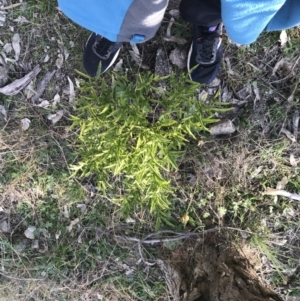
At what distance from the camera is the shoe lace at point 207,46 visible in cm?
192

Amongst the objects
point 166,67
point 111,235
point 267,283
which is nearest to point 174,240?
point 111,235

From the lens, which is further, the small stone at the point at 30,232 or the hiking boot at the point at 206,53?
the small stone at the point at 30,232

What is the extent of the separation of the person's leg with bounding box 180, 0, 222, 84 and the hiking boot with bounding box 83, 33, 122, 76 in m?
0.37

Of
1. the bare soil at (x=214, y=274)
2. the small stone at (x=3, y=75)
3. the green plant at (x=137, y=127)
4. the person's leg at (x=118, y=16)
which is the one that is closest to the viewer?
the person's leg at (x=118, y=16)

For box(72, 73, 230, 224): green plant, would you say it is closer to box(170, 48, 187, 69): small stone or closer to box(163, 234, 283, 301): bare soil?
box(170, 48, 187, 69): small stone

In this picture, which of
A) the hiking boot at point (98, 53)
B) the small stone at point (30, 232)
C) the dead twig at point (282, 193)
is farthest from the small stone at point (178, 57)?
the small stone at point (30, 232)

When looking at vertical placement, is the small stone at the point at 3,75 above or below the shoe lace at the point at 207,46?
A: below

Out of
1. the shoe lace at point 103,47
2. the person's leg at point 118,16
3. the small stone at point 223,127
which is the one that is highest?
the person's leg at point 118,16

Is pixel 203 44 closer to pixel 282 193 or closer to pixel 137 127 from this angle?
pixel 137 127

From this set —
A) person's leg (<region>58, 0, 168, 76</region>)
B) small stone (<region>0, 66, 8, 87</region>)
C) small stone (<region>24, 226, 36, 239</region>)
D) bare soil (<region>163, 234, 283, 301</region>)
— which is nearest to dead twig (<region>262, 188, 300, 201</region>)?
bare soil (<region>163, 234, 283, 301</region>)

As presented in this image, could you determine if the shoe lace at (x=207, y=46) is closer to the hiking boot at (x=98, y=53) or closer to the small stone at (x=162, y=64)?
the small stone at (x=162, y=64)

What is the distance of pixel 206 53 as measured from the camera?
6.38 feet

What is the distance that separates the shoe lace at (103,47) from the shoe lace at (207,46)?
1.39 feet

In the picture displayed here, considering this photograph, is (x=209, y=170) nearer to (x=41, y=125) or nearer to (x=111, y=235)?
(x=111, y=235)
